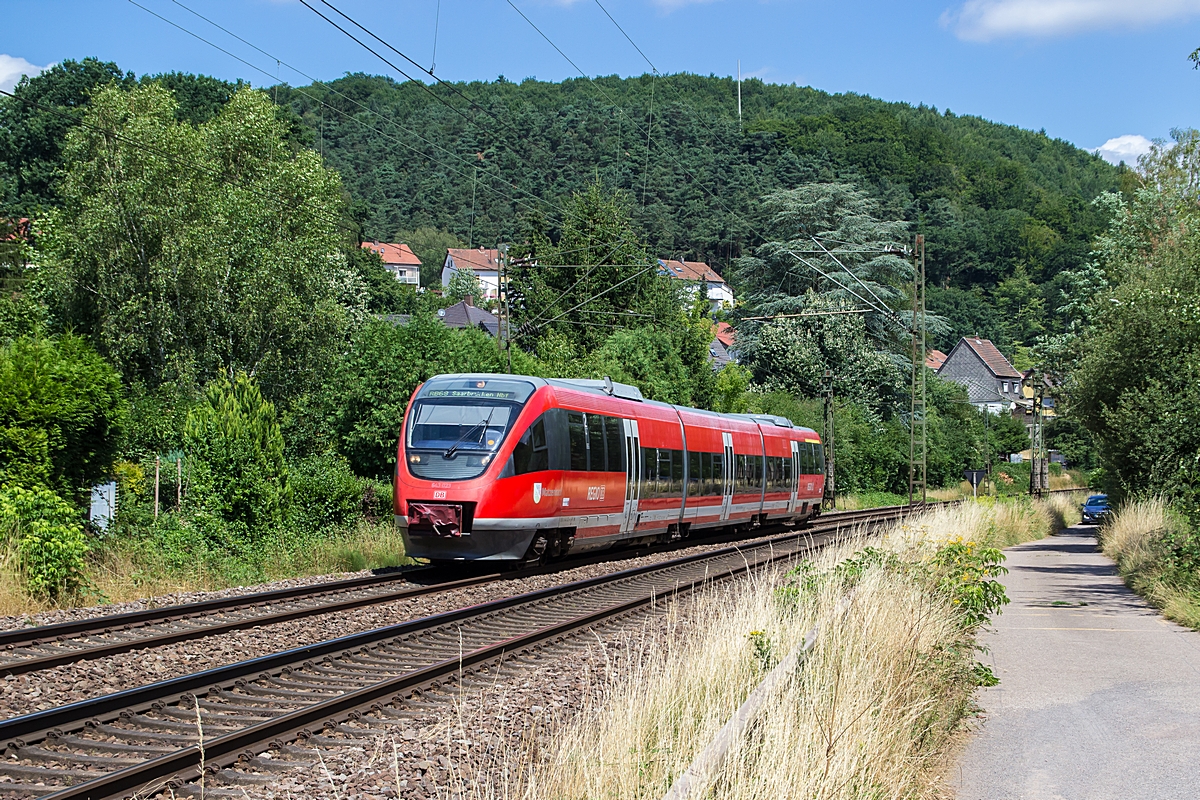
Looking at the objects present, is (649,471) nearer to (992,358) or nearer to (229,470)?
(229,470)

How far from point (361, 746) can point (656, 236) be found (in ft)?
453

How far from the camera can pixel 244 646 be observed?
10703 mm

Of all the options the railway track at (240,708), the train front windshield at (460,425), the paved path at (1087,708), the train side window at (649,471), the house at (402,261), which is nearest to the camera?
the railway track at (240,708)

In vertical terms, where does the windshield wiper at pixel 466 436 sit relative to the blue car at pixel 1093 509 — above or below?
above

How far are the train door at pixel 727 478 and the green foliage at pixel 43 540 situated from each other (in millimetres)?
16405

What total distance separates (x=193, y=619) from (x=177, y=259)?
27862 mm

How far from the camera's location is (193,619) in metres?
12.3

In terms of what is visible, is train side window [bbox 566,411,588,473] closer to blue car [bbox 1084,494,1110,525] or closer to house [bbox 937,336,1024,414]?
blue car [bbox 1084,494,1110,525]

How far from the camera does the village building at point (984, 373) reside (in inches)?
4710

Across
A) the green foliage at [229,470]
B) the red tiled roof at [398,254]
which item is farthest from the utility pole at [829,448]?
the red tiled roof at [398,254]

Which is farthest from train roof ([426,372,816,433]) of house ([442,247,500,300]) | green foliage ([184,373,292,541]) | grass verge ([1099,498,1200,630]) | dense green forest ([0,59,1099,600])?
house ([442,247,500,300])

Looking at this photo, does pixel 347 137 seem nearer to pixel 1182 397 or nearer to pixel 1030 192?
pixel 1030 192

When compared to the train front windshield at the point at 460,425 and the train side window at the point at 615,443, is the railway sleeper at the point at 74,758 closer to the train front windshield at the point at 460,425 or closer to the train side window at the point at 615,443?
the train front windshield at the point at 460,425

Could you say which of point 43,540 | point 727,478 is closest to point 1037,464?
point 727,478
